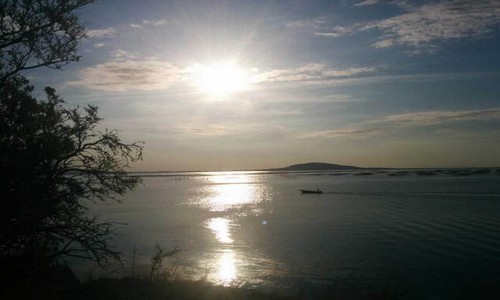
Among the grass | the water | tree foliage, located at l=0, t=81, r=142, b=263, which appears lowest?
the water

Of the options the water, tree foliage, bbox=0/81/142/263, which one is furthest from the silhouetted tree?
the water

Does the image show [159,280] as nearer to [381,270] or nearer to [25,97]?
[25,97]

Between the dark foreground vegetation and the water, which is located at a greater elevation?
the dark foreground vegetation

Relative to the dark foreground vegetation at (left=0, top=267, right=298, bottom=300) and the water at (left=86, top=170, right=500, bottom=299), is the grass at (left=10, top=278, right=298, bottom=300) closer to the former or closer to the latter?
the dark foreground vegetation at (left=0, top=267, right=298, bottom=300)

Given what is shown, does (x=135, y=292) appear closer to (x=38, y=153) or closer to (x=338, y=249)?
(x=38, y=153)

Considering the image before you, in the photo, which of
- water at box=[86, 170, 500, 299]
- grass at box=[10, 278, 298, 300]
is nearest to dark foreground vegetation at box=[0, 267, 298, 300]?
grass at box=[10, 278, 298, 300]

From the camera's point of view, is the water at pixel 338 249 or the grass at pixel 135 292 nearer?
the grass at pixel 135 292

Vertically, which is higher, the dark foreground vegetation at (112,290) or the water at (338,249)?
the dark foreground vegetation at (112,290)

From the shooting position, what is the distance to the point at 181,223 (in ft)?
118

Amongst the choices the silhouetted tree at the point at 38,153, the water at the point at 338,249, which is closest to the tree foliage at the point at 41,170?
the silhouetted tree at the point at 38,153

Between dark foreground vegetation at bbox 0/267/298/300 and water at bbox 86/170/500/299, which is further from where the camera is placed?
water at bbox 86/170/500/299

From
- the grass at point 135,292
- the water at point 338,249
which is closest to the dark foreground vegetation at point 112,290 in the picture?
the grass at point 135,292

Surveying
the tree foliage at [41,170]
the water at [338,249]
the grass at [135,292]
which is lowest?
the water at [338,249]

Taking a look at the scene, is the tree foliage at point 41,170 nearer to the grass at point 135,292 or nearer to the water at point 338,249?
the grass at point 135,292
